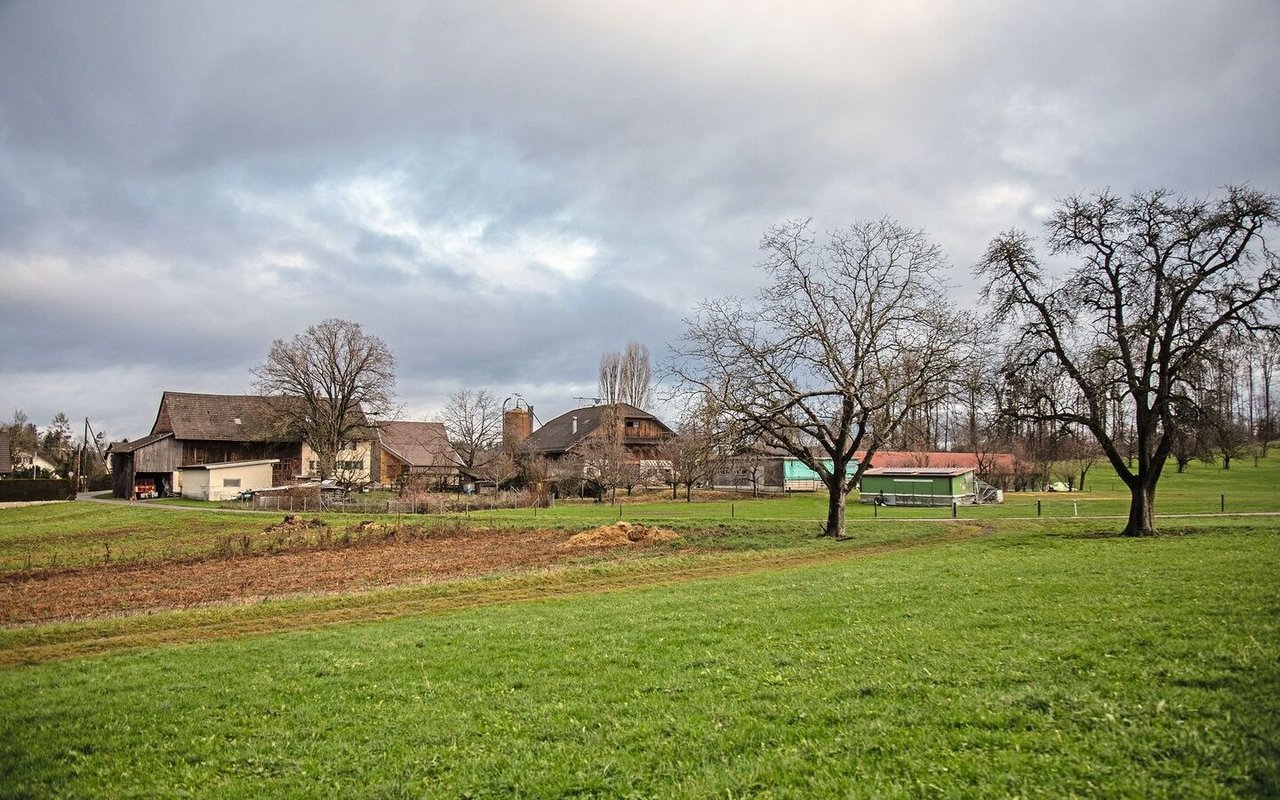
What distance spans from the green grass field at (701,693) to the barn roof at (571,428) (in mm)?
62238

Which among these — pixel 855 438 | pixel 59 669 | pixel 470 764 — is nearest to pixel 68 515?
pixel 59 669

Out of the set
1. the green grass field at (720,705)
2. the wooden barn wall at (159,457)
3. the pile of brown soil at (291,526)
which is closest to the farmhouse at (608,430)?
the pile of brown soil at (291,526)

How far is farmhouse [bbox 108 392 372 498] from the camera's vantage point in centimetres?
7475

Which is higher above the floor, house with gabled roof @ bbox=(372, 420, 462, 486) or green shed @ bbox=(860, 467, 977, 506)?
house with gabled roof @ bbox=(372, 420, 462, 486)

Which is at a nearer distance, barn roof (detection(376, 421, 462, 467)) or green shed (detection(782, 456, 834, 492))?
green shed (detection(782, 456, 834, 492))

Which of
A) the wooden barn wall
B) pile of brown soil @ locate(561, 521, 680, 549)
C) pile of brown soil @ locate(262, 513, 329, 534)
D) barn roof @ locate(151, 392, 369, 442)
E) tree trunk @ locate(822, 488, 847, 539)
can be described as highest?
barn roof @ locate(151, 392, 369, 442)

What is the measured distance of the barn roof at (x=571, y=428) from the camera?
7931 centimetres

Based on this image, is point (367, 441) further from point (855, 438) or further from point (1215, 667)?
point (1215, 667)

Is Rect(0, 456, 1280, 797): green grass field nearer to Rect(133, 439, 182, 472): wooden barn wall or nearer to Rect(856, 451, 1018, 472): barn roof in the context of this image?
Rect(856, 451, 1018, 472): barn roof

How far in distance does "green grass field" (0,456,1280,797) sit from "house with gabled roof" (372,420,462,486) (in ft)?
243

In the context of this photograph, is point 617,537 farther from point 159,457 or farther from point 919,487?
point 159,457

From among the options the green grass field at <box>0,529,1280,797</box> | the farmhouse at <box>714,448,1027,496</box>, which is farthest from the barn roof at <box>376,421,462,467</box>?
the green grass field at <box>0,529,1280,797</box>

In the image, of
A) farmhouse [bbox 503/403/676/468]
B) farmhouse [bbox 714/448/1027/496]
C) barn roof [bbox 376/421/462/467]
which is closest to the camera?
farmhouse [bbox 714/448/1027/496]

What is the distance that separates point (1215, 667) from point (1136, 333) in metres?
23.4
